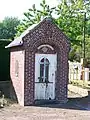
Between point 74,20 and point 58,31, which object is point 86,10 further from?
point 58,31

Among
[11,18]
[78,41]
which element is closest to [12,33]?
[11,18]

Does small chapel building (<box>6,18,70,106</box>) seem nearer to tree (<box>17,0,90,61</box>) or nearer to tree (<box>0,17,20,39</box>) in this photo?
tree (<box>17,0,90,61</box>)

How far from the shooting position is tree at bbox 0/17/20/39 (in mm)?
62700

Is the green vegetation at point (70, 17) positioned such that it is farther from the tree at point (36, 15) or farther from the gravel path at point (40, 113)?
the gravel path at point (40, 113)

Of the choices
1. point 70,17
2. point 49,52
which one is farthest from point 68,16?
point 49,52

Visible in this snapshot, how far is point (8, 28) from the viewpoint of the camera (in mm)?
66125

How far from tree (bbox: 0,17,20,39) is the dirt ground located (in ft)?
147

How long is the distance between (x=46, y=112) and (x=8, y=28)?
51.7 m

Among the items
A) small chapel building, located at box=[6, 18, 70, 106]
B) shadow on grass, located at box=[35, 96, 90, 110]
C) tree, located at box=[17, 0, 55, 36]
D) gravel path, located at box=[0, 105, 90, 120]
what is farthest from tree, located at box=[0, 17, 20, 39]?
gravel path, located at box=[0, 105, 90, 120]

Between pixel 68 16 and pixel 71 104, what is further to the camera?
pixel 68 16

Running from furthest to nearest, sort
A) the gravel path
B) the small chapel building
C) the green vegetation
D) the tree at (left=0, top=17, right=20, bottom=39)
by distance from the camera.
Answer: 1. the tree at (left=0, top=17, right=20, bottom=39)
2. the green vegetation
3. the small chapel building
4. the gravel path

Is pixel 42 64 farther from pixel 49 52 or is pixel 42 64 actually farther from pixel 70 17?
pixel 70 17

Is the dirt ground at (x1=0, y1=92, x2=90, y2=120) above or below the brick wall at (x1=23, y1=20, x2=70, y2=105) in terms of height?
below

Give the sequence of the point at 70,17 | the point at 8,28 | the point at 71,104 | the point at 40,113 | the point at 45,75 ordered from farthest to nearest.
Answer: the point at 8,28, the point at 70,17, the point at 45,75, the point at 71,104, the point at 40,113
